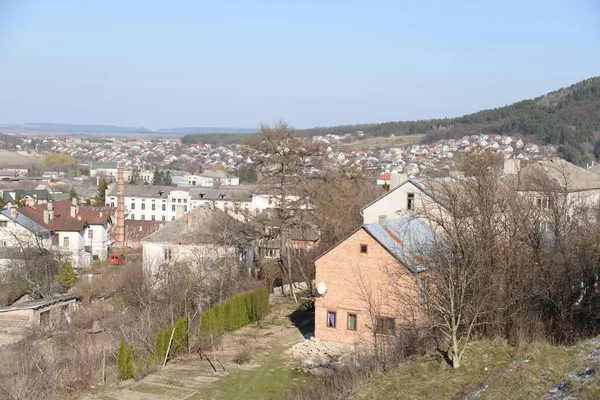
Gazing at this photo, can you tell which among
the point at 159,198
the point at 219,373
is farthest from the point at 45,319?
the point at 159,198

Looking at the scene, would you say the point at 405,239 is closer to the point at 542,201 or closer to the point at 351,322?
the point at 351,322

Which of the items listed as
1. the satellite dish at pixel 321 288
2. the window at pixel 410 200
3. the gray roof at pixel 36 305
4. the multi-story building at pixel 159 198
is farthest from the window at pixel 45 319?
the multi-story building at pixel 159 198

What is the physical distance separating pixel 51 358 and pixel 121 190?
117 ft

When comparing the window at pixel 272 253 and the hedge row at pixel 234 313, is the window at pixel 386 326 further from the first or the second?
the window at pixel 272 253

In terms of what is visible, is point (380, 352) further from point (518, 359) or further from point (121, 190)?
point (121, 190)

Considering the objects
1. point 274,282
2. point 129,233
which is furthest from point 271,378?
point 129,233

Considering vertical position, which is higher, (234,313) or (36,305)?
(234,313)

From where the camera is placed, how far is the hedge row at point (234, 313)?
23781 millimetres

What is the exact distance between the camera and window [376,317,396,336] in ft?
69.1

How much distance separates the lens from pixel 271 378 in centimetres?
2011

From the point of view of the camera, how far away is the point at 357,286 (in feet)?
72.7

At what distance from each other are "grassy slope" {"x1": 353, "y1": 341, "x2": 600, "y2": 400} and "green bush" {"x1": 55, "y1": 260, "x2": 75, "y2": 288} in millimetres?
26863

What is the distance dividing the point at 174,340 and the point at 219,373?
2.42 meters

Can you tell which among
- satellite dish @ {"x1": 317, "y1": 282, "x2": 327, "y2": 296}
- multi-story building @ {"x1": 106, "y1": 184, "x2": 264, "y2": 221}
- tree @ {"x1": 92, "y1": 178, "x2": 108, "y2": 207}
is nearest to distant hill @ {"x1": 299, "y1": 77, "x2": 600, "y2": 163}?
multi-story building @ {"x1": 106, "y1": 184, "x2": 264, "y2": 221}
